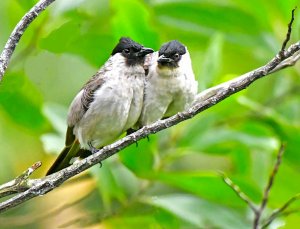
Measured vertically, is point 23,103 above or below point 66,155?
above

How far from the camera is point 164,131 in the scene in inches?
190

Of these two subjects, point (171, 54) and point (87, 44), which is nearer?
point (171, 54)

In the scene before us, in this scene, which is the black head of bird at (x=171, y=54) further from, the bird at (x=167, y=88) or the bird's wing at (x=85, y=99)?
the bird's wing at (x=85, y=99)

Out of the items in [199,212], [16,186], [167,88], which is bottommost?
[16,186]

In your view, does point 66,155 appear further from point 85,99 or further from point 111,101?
point 111,101

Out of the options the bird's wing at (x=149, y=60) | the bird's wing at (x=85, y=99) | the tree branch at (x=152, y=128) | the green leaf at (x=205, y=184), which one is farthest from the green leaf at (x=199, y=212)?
the tree branch at (x=152, y=128)

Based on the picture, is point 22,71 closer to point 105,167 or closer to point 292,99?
point 105,167

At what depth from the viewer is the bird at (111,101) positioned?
13.4ft

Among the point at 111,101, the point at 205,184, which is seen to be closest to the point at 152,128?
the point at 111,101

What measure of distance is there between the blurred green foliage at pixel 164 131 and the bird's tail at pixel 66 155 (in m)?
0.07

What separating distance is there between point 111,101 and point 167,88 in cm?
27

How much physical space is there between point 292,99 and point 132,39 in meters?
1.59

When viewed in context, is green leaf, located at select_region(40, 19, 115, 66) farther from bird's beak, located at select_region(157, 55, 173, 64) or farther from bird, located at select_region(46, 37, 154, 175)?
bird's beak, located at select_region(157, 55, 173, 64)

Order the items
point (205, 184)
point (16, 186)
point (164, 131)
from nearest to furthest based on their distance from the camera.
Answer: point (16, 186) < point (205, 184) < point (164, 131)
